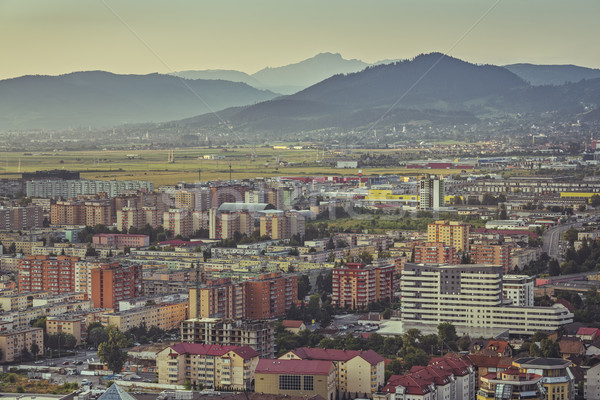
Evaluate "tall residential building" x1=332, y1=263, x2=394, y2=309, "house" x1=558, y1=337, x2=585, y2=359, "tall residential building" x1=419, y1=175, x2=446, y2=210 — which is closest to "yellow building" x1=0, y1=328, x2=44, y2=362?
"tall residential building" x1=332, y1=263, x2=394, y2=309

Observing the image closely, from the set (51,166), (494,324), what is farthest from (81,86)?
(494,324)

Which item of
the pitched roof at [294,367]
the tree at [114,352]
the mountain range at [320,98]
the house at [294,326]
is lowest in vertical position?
the tree at [114,352]

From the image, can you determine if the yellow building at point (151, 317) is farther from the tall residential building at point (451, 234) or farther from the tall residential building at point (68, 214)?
the tall residential building at point (68, 214)

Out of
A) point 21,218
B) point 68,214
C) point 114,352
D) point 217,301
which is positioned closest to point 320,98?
point 68,214

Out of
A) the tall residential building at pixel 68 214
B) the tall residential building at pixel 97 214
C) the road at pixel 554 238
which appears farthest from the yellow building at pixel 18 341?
the tall residential building at pixel 68 214

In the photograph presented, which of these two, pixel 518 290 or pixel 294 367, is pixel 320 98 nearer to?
pixel 518 290

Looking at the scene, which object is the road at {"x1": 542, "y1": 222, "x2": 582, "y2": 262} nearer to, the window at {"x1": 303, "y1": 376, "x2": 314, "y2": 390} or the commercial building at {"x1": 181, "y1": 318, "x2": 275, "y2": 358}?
the commercial building at {"x1": 181, "y1": 318, "x2": 275, "y2": 358}
